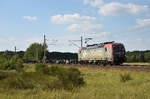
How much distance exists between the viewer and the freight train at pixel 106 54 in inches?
1198

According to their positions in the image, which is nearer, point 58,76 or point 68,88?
point 68,88

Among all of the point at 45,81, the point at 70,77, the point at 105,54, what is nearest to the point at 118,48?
the point at 105,54

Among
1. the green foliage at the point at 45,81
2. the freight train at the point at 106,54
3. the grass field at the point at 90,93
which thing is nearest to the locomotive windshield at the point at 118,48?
the freight train at the point at 106,54

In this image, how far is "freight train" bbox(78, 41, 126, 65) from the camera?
30422 millimetres

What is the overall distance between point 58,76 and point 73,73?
996 millimetres

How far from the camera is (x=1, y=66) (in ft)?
128

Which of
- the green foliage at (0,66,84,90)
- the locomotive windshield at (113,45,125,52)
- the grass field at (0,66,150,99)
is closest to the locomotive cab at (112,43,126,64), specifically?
the locomotive windshield at (113,45,125,52)

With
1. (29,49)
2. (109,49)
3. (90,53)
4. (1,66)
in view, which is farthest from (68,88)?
(29,49)

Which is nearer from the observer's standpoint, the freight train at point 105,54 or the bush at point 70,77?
the bush at point 70,77

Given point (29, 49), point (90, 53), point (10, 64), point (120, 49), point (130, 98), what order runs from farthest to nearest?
point (29, 49) → point (10, 64) → point (90, 53) → point (120, 49) → point (130, 98)

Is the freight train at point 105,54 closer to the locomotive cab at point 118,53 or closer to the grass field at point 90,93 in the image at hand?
the locomotive cab at point 118,53

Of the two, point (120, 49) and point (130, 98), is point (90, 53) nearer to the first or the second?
point (120, 49)

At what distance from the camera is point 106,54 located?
105 feet

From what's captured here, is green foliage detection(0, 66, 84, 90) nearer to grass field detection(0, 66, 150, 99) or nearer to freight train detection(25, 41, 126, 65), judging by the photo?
grass field detection(0, 66, 150, 99)
